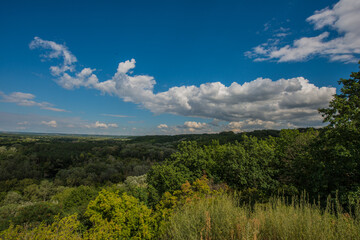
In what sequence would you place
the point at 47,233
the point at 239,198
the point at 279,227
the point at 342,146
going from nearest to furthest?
1. the point at 279,227
2. the point at 47,233
3. the point at 239,198
4. the point at 342,146

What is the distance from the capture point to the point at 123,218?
33.2 ft

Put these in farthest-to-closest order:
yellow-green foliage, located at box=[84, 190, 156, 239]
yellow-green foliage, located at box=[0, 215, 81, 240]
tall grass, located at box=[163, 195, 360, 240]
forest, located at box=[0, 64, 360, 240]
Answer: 1. yellow-green foliage, located at box=[84, 190, 156, 239]
2. yellow-green foliage, located at box=[0, 215, 81, 240]
3. forest, located at box=[0, 64, 360, 240]
4. tall grass, located at box=[163, 195, 360, 240]

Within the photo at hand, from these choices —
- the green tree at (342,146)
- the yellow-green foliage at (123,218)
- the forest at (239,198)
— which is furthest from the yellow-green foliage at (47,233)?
the green tree at (342,146)

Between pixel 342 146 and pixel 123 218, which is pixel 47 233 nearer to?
pixel 123 218

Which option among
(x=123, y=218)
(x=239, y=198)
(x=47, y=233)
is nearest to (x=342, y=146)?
(x=239, y=198)

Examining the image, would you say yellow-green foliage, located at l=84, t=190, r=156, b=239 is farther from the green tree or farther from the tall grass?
the green tree

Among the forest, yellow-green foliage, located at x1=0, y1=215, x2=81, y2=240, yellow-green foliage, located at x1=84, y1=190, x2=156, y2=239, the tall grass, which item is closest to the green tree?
the forest

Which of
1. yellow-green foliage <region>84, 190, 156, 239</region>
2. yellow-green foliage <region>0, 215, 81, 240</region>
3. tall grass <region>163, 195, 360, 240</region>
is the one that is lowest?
A: yellow-green foliage <region>84, 190, 156, 239</region>

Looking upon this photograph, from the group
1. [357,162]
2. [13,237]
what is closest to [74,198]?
[13,237]

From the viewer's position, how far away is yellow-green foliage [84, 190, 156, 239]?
912 centimetres

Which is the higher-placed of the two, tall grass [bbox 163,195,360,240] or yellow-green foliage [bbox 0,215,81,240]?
tall grass [bbox 163,195,360,240]

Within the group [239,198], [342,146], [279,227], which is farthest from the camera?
[342,146]

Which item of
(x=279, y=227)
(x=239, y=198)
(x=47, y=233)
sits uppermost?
(x=279, y=227)

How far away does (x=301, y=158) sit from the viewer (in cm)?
1470
